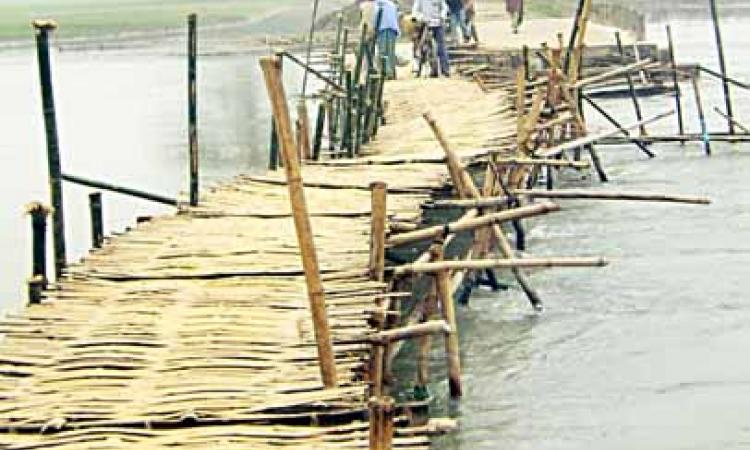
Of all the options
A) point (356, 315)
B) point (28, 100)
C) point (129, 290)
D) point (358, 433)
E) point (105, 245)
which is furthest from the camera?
point (28, 100)

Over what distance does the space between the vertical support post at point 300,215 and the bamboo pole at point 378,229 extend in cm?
95

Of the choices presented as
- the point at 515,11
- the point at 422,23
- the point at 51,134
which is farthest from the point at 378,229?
the point at 515,11

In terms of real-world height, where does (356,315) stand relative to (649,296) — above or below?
above

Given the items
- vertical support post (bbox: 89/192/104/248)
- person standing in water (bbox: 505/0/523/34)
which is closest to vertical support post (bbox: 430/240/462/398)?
vertical support post (bbox: 89/192/104/248)

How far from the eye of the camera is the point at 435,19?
949 inches

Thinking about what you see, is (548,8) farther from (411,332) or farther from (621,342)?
(411,332)

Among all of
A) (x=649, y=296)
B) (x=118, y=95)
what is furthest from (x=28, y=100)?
(x=649, y=296)

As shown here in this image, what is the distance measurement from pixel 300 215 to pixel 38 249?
2935mm

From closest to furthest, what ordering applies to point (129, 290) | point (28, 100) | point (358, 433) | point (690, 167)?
1. point (358, 433)
2. point (129, 290)
3. point (690, 167)
4. point (28, 100)

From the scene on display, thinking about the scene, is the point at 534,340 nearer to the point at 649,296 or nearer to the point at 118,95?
the point at 649,296

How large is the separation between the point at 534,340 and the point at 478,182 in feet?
14.4

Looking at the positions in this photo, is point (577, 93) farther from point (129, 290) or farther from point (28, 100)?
point (28, 100)

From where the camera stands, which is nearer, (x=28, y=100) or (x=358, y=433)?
(x=358, y=433)

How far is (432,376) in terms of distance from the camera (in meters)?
11.8
